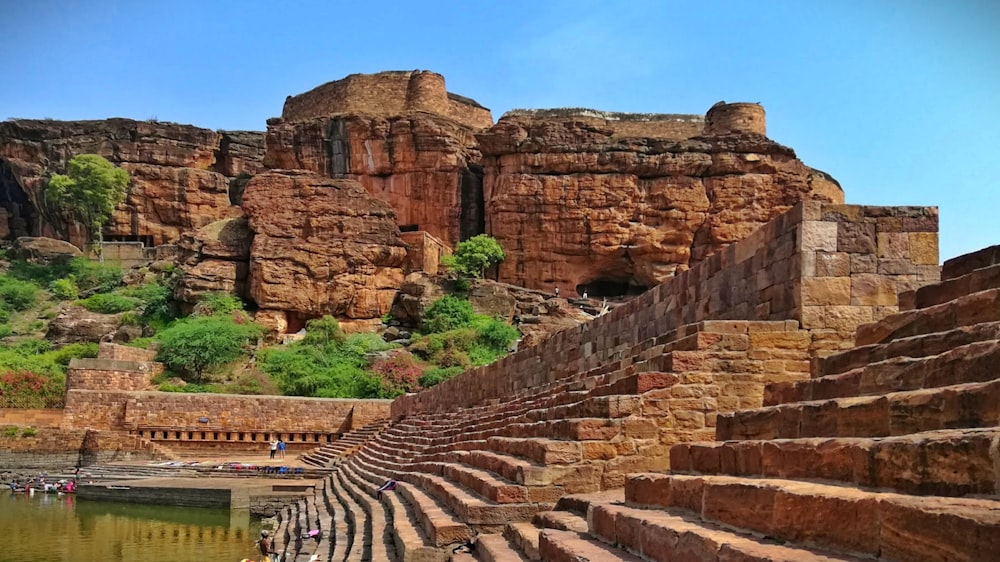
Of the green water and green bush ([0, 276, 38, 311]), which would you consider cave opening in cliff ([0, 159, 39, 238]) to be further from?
the green water

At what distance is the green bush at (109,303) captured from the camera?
122 ft

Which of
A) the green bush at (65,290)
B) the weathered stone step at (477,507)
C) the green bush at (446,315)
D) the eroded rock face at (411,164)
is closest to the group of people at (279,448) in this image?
the green bush at (446,315)

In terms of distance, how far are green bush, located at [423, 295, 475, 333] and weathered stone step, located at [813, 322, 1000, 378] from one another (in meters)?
29.9

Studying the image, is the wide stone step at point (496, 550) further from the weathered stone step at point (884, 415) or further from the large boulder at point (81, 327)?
the large boulder at point (81, 327)

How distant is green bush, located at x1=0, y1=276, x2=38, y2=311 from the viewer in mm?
41250

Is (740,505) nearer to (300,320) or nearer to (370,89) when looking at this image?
(300,320)

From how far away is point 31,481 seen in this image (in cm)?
2141

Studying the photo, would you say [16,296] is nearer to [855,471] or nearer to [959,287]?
[959,287]

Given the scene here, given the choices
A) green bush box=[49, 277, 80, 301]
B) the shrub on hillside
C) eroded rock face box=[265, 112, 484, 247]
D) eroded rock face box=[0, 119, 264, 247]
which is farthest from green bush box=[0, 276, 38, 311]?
the shrub on hillside

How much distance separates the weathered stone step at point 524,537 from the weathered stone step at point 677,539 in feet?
1.45

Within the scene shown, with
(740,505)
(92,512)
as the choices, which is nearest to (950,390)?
(740,505)

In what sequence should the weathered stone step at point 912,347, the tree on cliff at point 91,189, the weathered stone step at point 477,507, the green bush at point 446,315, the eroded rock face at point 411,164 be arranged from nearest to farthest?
the weathered stone step at point 912,347 < the weathered stone step at point 477,507 < the green bush at point 446,315 < the eroded rock face at point 411,164 < the tree on cliff at point 91,189

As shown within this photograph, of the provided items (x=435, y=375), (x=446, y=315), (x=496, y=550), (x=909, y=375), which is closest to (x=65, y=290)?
(x=446, y=315)

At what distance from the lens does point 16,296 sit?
41.4 m
